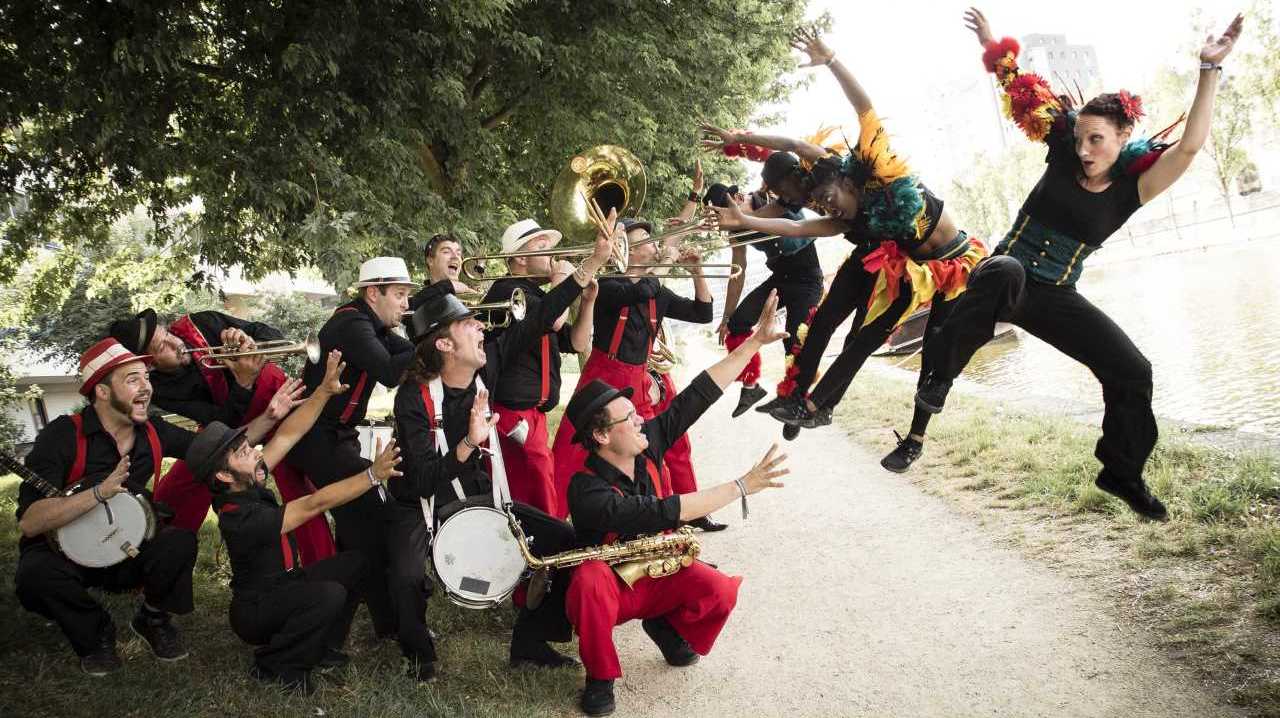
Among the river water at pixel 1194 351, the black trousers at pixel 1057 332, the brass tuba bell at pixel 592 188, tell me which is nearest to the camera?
the black trousers at pixel 1057 332

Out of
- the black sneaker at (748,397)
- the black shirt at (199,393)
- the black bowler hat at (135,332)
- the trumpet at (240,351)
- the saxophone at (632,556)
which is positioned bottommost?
the saxophone at (632,556)

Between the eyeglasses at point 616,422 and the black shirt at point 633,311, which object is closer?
the eyeglasses at point 616,422

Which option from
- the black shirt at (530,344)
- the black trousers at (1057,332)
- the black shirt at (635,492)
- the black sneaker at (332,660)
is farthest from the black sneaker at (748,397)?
the black sneaker at (332,660)

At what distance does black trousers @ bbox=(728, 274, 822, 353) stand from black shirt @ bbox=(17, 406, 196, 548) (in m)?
3.69

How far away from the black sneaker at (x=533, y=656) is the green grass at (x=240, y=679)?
0.23ft

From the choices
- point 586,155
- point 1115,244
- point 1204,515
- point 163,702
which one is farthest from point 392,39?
point 1115,244

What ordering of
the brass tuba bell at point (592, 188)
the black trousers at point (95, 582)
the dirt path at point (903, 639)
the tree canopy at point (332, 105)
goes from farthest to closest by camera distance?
the tree canopy at point (332, 105) → the brass tuba bell at point (592, 188) → the black trousers at point (95, 582) → the dirt path at point (903, 639)

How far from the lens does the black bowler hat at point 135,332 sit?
525cm

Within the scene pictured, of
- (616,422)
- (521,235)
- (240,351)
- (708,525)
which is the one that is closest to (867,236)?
(616,422)

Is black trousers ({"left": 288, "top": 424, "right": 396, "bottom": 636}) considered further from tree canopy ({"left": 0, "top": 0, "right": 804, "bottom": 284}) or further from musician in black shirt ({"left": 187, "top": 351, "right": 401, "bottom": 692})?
tree canopy ({"left": 0, "top": 0, "right": 804, "bottom": 284})

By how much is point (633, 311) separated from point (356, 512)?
2.51m

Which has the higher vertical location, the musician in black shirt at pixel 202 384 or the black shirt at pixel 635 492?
the musician in black shirt at pixel 202 384

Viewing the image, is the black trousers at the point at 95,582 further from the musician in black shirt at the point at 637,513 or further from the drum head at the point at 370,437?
the musician in black shirt at the point at 637,513

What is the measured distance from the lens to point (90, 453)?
475 cm
